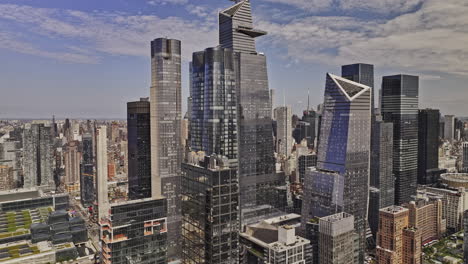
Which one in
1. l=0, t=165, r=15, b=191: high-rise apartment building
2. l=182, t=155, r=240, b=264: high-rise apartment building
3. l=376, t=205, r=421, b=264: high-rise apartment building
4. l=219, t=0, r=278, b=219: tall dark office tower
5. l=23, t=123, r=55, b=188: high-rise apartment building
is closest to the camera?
l=182, t=155, r=240, b=264: high-rise apartment building

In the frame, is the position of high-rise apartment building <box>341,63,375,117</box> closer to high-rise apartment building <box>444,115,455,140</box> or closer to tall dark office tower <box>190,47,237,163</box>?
high-rise apartment building <box>444,115,455,140</box>

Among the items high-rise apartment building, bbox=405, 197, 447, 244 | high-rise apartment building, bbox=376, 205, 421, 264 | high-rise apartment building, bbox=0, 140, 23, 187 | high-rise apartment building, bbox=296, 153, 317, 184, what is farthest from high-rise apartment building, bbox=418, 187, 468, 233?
high-rise apartment building, bbox=0, 140, 23, 187

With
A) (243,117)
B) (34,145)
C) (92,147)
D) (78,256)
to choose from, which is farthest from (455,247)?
(34,145)

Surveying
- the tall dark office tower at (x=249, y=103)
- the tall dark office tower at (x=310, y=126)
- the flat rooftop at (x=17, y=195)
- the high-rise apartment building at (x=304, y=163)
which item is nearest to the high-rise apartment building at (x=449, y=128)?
the high-rise apartment building at (x=304, y=163)

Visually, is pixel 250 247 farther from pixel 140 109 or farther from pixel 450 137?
pixel 450 137

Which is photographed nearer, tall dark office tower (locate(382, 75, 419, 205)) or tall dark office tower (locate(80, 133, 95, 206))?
tall dark office tower (locate(382, 75, 419, 205))
